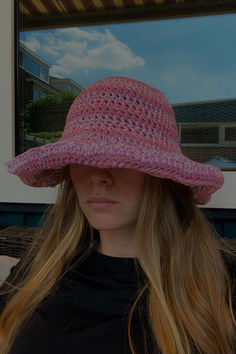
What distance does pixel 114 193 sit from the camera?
79 cm

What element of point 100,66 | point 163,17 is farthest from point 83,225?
point 163,17

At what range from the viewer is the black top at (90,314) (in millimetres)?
775

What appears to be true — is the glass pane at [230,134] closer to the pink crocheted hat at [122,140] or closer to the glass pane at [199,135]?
the glass pane at [199,135]

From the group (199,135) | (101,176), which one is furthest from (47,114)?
(101,176)

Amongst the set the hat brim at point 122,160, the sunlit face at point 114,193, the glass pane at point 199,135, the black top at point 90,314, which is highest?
the glass pane at point 199,135

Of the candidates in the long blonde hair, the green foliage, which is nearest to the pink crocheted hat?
the long blonde hair

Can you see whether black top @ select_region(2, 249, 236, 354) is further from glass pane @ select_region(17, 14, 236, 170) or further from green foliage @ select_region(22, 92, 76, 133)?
green foliage @ select_region(22, 92, 76, 133)

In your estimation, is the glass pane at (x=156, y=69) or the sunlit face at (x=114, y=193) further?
the glass pane at (x=156, y=69)

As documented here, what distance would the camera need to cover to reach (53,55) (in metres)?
1.41

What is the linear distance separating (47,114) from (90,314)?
2.93 feet

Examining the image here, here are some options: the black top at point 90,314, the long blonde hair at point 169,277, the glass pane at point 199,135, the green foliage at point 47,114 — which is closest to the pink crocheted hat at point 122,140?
the long blonde hair at point 169,277

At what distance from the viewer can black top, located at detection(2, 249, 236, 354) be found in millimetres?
775

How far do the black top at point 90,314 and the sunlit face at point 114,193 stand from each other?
0.16 metres

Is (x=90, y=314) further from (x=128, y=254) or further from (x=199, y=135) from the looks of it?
(x=199, y=135)
